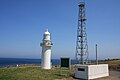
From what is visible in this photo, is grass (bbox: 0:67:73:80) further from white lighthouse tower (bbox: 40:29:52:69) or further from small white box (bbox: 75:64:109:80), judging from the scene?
white lighthouse tower (bbox: 40:29:52:69)

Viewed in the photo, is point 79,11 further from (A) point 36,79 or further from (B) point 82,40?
(A) point 36,79

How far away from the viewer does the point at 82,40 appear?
4206 cm

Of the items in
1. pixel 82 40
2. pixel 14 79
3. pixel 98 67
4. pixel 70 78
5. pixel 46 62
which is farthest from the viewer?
pixel 82 40

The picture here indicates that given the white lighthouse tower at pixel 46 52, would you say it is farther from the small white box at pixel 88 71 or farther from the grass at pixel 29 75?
the small white box at pixel 88 71

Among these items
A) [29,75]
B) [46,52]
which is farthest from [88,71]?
[46,52]

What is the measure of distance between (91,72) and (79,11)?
71.7ft

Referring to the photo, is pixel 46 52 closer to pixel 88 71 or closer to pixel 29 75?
pixel 29 75

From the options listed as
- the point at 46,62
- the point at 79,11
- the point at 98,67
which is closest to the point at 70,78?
the point at 98,67

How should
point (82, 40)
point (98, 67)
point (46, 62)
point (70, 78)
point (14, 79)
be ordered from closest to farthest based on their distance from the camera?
point (14, 79), point (70, 78), point (98, 67), point (46, 62), point (82, 40)

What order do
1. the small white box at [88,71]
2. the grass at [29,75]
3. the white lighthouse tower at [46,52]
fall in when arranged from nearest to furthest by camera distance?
the grass at [29,75] < the small white box at [88,71] < the white lighthouse tower at [46,52]

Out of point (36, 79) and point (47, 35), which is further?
point (47, 35)

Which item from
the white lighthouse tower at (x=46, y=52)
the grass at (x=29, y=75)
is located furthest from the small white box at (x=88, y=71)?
the white lighthouse tower at (x=46, y=52)

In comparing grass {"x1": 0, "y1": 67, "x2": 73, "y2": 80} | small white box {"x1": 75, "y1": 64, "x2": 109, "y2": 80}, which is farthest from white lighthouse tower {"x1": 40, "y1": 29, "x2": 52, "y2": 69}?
small white box {"x1": 75, "y1": 64, "x2": 109, "y2": 80}

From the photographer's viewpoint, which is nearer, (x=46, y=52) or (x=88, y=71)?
(x=88, y=71)
